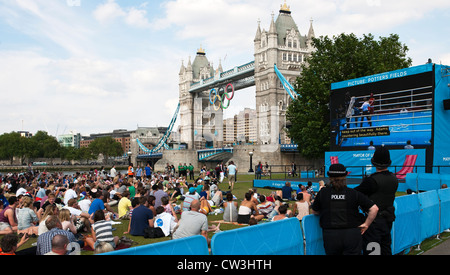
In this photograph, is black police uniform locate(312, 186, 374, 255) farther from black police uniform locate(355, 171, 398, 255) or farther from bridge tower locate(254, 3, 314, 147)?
bridge tower locate(254, 3, 314, 147)

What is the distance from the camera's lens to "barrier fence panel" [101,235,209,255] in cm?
404

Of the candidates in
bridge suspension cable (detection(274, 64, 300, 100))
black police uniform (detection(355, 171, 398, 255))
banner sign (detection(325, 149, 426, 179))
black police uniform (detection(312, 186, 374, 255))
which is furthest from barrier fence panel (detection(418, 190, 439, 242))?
bridge suspension cable (detection(274, 64, 300, 100))

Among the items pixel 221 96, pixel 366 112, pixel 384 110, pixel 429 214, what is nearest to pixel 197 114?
pixel 221 96

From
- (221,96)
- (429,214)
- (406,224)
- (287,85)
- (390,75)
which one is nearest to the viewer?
(406,224)

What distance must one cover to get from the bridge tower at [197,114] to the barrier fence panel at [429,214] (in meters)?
84.9

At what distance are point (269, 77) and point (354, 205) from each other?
205 ft

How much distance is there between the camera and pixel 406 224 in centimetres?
811

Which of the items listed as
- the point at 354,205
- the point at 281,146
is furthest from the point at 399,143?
the point at 281,146

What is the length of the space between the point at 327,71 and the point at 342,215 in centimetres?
3058

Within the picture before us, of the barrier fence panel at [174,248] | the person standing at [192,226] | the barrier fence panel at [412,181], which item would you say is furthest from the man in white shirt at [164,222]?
the barrier fence panel at [412,181]

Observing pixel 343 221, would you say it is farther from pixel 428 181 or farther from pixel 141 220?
pixel 428 181

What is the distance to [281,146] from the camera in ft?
192
